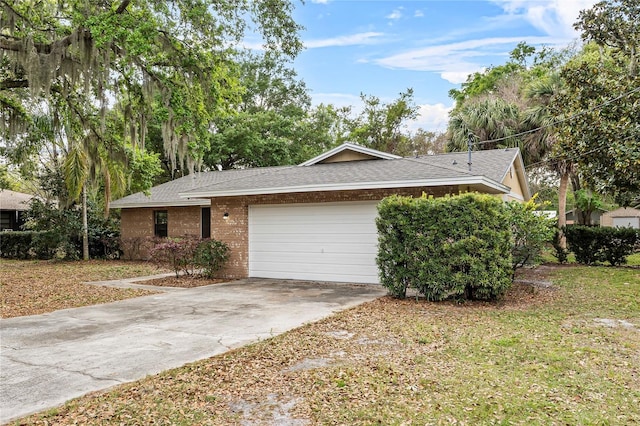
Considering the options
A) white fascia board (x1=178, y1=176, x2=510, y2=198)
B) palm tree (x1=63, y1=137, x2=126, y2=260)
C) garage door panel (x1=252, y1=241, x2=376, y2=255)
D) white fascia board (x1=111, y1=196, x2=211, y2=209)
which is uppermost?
palm tree (x1=63, y1=137, x2=126, y2=260)

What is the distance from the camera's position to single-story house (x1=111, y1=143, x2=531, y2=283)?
32.6ft

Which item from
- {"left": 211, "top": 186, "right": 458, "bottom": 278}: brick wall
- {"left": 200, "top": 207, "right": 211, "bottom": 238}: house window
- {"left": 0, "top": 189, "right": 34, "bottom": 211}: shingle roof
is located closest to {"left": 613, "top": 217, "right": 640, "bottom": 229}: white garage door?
{"left": 200, "top": 207, "right": 211, "bottom": 238}: house window

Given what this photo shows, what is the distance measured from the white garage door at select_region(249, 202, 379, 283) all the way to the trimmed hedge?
8.14m

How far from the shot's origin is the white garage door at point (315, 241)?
34.4 ft

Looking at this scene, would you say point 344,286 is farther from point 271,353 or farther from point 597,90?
point 597,90

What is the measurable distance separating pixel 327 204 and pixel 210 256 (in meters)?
3.29

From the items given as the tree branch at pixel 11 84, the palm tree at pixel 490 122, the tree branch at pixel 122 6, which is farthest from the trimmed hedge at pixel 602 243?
the tree branch at pixel 11 84

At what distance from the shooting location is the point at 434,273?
8.05 m

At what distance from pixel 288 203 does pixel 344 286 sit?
102 inches

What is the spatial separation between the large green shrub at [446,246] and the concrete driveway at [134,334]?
1086 millimetres

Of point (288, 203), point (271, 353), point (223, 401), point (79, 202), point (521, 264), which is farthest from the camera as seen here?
point (79, 202)

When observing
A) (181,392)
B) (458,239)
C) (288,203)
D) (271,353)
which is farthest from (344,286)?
(181,392)

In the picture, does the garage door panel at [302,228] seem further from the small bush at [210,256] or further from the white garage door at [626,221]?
the white garage door at [626,221]

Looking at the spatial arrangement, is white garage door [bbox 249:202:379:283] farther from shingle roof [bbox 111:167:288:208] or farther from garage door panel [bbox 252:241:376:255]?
shingle roof [bbox 111:167:288:208]
